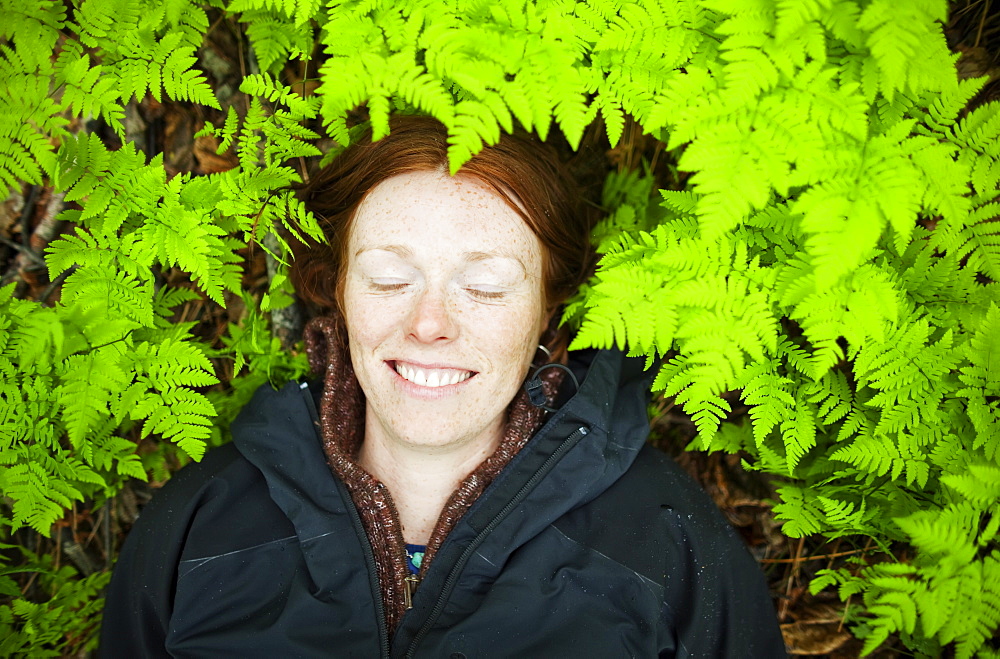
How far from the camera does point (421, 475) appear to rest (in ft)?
10.5

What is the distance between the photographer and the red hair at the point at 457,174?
2.92m

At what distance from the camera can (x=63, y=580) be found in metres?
3.82

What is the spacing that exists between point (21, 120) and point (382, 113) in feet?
5.37

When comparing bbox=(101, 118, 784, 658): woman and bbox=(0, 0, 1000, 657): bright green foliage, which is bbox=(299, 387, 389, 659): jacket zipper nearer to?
bbox=(101, 118, 784, 658): woman

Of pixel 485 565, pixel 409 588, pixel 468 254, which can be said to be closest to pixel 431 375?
pixel 468 254

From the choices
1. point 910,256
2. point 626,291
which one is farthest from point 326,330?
point 910,256

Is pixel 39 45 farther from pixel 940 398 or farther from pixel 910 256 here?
pixel 940 398

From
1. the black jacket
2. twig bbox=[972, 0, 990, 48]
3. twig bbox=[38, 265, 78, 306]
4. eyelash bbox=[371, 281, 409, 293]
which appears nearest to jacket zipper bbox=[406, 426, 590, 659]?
the black jacket

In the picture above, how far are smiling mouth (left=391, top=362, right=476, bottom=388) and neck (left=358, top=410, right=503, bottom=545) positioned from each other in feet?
1.32

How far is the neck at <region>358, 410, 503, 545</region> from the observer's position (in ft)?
10.4

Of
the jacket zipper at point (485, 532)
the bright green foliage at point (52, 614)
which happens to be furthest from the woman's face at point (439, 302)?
the bright green foliage at point (52, 614)

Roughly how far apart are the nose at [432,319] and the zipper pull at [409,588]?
3.77ft

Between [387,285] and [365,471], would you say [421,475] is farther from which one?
[387,285]

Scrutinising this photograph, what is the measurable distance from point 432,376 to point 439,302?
35cm
